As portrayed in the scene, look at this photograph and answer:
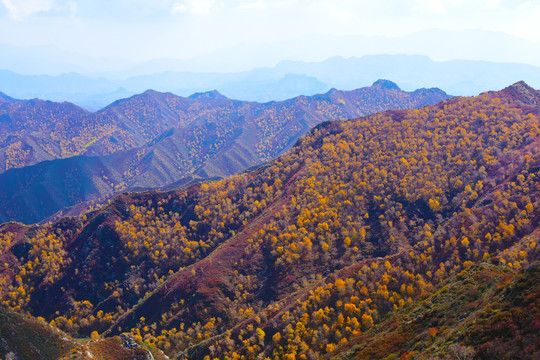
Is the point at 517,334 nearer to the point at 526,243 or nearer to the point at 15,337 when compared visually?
the point at 526,243

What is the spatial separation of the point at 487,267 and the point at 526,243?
25.8 meters

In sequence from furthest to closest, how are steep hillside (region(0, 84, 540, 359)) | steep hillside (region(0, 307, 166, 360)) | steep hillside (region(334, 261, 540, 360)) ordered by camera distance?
steep hillside (region(0, 84, 540, 359))
steep hillside (region(0, 307, 166, 360))
steep hillside (region(334, 261, 540, 360))

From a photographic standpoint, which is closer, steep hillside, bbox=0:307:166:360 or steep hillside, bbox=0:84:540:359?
steep hillside, bbox=0:307:166:360

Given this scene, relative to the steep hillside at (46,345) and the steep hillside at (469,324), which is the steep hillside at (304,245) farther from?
the steep hillside at (46,345)

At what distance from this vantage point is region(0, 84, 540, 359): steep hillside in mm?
93562

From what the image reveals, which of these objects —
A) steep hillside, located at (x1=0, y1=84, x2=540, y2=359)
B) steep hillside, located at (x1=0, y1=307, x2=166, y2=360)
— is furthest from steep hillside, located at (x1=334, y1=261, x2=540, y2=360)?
steep hillside, located at (x1=0, y1=307, x2=166, y2=360)

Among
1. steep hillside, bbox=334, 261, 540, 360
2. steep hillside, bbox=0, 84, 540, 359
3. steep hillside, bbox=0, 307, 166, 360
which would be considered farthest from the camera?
steep hillside, bbox=0, 84, 540, 359

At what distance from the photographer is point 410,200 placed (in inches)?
5748

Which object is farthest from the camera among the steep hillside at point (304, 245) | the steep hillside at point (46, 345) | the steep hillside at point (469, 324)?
the steep hillside at point (304, 245)

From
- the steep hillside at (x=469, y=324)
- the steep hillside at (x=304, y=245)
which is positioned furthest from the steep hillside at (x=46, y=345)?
the steep hillside at (x=469, y=324)

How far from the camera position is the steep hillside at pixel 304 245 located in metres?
93.6

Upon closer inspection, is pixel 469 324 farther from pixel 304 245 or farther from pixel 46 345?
pixel 46 345

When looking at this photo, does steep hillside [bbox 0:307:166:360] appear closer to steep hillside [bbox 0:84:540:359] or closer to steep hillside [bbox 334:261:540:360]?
steep hillside [bbox 0:84:540:359]

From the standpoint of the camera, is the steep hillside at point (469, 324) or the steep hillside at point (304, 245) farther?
the steep hillside at point (304, 245)
